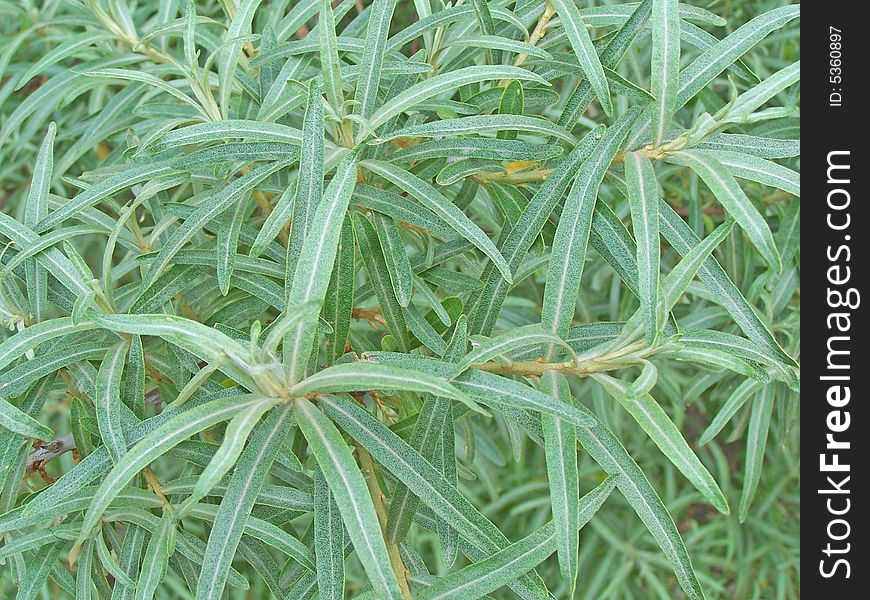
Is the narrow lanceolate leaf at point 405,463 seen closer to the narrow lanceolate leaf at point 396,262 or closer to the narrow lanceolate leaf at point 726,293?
the narrow lanceolate leaf at point 396,262

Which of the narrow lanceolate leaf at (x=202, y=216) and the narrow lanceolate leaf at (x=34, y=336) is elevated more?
the narrow lanceolate leaf at (x=202, y=216)

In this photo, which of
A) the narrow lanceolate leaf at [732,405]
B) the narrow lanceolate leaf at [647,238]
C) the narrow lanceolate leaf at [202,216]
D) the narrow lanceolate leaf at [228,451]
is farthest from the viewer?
the narrow lanceolate leaf at [732,405]

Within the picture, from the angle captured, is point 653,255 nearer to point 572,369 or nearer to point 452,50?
point 572,369

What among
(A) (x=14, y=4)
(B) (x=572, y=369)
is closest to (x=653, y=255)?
(B) (x=572, y=369)

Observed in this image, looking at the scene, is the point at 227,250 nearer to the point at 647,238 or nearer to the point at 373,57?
the point at 373,57

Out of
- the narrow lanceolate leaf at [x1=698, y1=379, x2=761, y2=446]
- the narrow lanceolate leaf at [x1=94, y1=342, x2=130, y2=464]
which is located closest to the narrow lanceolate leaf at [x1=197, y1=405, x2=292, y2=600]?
the narrow lanceolate leaf at [x1=94, y1=342, x2=130, y2=464]

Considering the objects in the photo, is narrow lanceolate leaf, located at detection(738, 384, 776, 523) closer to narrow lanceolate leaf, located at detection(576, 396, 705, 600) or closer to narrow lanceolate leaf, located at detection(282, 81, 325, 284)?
narrow lanceolate leaf, located at detection(576, 396, 705, 600)

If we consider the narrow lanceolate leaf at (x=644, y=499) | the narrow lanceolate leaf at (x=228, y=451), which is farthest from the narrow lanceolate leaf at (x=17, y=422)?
the narrow lanceolate leaf at (x=644, y=499)
